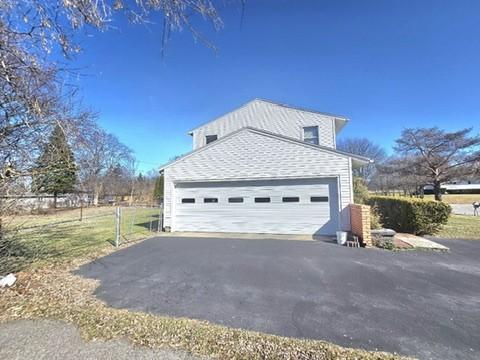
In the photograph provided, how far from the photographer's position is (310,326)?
3.05 meters

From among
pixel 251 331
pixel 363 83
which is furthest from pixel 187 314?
pixel 363 83

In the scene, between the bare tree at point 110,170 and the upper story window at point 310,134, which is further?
the bare tree at point 110,170

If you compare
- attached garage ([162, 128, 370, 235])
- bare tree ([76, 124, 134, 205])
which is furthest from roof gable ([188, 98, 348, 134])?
bare tree ([76, 124, 134, 205])

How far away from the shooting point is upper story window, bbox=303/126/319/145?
13.4 m

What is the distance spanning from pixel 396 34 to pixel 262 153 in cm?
638

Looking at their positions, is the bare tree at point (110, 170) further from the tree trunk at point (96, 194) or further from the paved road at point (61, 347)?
the paved road at point (61, 347)

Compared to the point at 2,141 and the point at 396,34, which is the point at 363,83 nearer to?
the point at 396,34

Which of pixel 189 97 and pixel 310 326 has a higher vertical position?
pixel 189 97

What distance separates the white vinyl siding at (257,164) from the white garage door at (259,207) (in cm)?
29

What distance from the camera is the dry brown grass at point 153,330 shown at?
249 cm

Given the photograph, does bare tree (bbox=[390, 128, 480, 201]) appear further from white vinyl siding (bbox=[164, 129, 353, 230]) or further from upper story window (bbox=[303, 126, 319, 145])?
white vinyl siding (bbox=[164, 129, 353, 230])

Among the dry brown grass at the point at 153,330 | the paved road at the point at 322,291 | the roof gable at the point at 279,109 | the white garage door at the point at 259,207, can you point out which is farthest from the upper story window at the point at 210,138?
the dry brown grass at the point at 153,330

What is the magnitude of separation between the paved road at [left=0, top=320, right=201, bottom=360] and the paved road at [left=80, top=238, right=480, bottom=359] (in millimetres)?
878

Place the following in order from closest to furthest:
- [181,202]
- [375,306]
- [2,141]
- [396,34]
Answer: [375,306]
[2,141]
[396,34]
[181,202]
